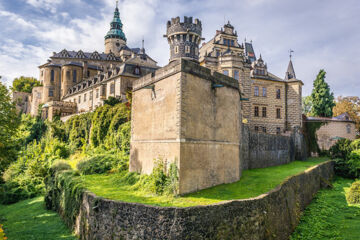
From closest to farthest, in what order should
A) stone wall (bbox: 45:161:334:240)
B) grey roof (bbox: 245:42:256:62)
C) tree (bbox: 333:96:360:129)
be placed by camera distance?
1. stone wall (bbox: 45:161:334:240)
2. tree (bbox: 333:96:360:129)
3. grey roof (bbox: 245:42:256:62)

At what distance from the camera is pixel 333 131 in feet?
108

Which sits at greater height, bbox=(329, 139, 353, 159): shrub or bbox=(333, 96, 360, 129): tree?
bbox=(333, 96, 360, 129): tree

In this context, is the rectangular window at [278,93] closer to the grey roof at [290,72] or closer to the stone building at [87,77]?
the grey roof at [290,72]

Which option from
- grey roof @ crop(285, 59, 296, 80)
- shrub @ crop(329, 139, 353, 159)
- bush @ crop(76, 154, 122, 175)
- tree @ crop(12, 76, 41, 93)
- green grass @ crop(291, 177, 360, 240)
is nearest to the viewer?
green grass @ crop(291, 177, 360, 240)

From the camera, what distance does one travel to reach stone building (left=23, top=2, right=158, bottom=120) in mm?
35625

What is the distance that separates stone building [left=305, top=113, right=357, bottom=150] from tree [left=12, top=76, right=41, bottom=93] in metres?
66.8

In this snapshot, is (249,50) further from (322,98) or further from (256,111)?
(256,111)

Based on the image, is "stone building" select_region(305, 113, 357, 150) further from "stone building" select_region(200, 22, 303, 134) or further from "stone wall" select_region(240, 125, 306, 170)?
"stone wall" select_region(240, 125, 306, 170)

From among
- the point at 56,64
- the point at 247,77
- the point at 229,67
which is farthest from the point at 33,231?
the point at 56,64

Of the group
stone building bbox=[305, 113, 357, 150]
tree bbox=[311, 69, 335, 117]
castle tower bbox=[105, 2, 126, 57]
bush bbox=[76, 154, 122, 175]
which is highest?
castle tower bbox=[105, 2, 126, 57]

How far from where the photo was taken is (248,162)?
67.4 ft

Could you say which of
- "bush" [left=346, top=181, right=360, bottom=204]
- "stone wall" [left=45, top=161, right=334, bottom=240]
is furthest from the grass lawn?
"bush" [left=346, top=181, right=360, bottom=204]

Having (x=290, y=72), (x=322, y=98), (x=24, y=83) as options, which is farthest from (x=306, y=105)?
(x=24, y=83)

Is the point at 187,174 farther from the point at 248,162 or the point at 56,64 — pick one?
the point at 56,64
